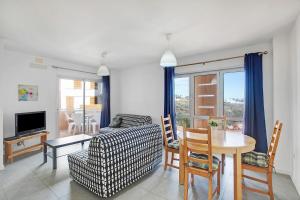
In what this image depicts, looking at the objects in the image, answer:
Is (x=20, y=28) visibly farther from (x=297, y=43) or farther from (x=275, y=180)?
(x=275, y=180)

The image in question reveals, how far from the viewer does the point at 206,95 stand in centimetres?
410

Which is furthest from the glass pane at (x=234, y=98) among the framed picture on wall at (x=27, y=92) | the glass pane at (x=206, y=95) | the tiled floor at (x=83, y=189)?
the framed picture on wall at (x=27, y=92)

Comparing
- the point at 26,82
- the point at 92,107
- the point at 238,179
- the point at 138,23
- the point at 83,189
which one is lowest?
the point at 83,189

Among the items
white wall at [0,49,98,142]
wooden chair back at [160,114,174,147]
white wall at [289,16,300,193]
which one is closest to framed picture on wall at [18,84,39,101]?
white wall at [0,49,98,142]

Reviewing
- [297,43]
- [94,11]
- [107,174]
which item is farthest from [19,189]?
[297,43]

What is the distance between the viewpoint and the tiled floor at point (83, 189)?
2.17m

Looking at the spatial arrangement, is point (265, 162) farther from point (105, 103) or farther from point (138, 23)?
point (105, 103)

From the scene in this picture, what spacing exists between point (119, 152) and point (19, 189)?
65.1 inches

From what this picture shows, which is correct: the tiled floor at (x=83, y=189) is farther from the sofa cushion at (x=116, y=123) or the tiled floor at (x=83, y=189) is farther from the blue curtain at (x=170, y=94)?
the sofa cushion at (x=116, y=123)

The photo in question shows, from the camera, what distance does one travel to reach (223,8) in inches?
78.8

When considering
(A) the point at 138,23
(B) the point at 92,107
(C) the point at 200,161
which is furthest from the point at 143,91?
(C) the point at 200,161

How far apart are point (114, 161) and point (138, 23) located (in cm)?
202

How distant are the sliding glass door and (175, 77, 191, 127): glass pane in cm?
290

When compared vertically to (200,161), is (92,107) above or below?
above
